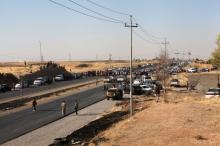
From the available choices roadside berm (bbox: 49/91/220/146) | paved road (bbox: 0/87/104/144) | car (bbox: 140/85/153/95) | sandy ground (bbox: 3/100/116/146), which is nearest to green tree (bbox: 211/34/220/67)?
car (bbox: 140/85/153/95)

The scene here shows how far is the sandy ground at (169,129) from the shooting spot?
26562 mm

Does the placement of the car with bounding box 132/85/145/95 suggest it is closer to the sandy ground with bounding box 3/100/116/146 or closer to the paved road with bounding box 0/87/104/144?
the paved road with bounding box 0/87/104/144

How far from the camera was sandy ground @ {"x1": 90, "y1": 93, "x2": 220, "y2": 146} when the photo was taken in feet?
87.1

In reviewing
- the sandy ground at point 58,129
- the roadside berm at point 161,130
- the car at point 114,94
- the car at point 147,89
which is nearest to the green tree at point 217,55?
the car at point 147,89

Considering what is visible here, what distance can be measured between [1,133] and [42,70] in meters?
93.8

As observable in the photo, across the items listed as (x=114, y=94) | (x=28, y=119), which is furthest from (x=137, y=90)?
(x=28, y=119)

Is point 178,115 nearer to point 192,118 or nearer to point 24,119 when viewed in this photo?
point 192,118

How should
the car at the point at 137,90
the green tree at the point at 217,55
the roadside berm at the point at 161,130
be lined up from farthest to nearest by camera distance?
1. the green tree at the point at 217,55
2. the car at the point at 137,90
3. the roadside berm at the point at 161,130

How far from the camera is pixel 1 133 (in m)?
37.3

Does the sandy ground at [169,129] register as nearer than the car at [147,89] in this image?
Yes

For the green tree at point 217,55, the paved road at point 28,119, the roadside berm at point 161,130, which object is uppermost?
the green tree at point 217,55

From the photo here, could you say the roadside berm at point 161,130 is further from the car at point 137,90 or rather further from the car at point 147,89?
the car at point 147,89

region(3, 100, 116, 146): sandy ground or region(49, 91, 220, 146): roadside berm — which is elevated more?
region(49, 91, 220, 146): roadside berm

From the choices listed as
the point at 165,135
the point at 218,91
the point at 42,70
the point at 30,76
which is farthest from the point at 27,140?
the point at 42,70
